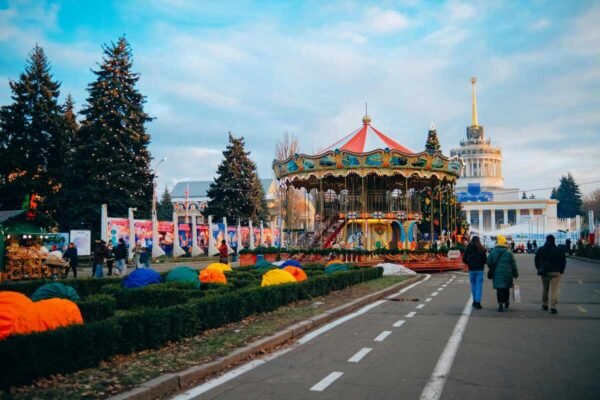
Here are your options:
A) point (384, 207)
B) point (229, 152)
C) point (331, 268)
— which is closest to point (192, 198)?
point (229, 152)

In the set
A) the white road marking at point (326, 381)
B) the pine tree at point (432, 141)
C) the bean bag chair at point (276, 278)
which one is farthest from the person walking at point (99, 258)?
the pine tree at point (432, 141)

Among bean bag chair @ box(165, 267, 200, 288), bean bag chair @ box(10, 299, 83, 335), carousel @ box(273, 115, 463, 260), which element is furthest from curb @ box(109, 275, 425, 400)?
carousel @ box(273, 115, 463, 260)

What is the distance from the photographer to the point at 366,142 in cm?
3616

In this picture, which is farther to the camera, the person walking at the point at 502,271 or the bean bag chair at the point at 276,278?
the bean bag chair at the point at 276,278

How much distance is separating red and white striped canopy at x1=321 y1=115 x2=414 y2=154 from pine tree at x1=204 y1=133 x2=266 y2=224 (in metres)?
29.6

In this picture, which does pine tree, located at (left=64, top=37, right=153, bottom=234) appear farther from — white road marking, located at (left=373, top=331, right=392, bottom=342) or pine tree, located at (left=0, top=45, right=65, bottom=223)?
white road marking, located at (left=373, top=331, right=392, bottom=342)

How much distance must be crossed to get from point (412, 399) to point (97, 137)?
1689 inches

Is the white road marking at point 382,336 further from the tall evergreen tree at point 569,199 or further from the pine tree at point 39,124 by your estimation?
the tall evergreen tree at point 569,199

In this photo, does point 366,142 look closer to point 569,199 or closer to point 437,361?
point 437,361

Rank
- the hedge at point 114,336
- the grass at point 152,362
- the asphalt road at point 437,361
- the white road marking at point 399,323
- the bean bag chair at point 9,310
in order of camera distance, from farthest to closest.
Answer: the white road marking at point 399,323, the bean bag chair at point 9,310, the asphalt road at point 437,361, the hedge at point 114,336, the grass at point 152,362

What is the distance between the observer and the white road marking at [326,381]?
267 inches

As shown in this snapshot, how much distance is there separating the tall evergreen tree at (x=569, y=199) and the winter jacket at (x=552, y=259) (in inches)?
5459

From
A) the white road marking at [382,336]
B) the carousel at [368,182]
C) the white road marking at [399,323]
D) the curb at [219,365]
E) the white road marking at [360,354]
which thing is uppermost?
the carousel at [368,182]

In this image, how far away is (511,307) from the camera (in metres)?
14.5
